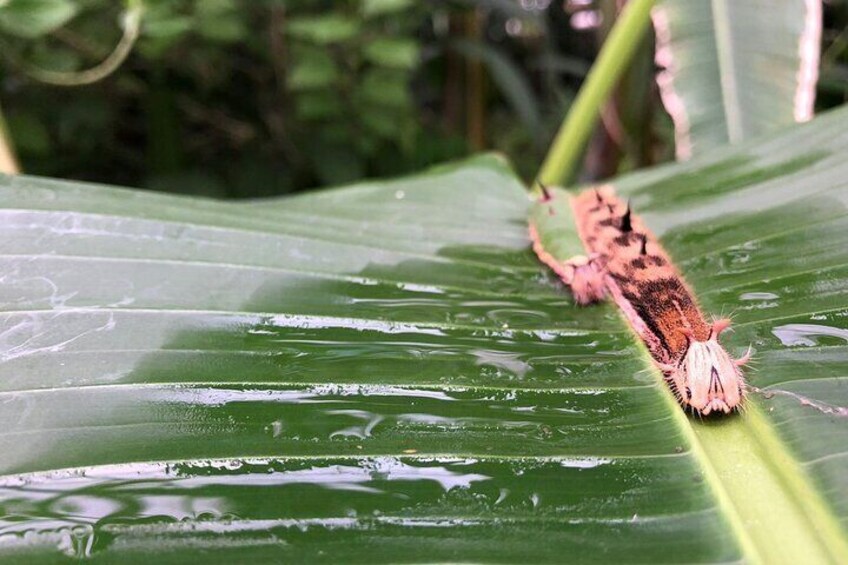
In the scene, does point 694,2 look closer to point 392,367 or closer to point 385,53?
point 385,53

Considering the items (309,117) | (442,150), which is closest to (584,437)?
(309,117)

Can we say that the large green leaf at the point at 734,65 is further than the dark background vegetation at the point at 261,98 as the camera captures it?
No

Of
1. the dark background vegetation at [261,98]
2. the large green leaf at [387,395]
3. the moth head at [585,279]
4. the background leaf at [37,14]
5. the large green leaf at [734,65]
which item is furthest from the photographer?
the dark background vegetation at [261,98]

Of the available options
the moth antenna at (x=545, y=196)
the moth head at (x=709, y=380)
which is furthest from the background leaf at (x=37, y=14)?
the moth head at (x=709, y=380)

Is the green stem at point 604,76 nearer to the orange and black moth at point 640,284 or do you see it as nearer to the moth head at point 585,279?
the orange and black moth at point 640,284

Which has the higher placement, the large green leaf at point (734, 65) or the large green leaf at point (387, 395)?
the large green leaf at point (734, 65)

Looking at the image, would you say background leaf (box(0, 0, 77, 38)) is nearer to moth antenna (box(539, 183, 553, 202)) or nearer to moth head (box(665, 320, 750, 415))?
moth antenna (box(539, 183, 553, 202))

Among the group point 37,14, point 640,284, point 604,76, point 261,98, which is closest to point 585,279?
point 640,284
